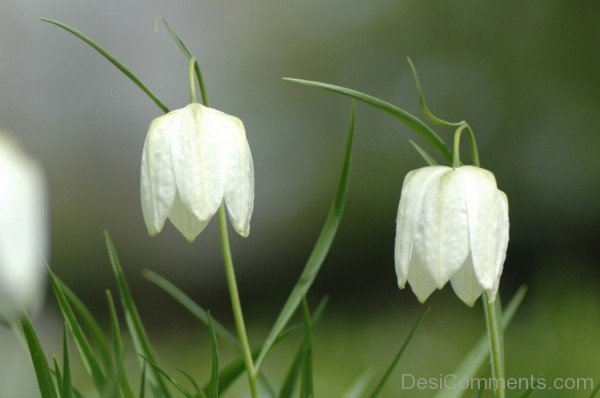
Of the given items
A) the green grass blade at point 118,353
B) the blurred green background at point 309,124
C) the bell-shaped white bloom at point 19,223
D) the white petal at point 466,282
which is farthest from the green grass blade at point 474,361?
the blurred green background at point 309,124

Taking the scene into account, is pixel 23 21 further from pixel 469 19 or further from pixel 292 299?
pixel 292 299

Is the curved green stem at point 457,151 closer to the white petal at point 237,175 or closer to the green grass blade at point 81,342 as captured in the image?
the white petal at point 237,175

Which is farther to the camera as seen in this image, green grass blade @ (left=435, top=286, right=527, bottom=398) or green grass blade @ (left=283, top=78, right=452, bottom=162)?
green grass blade @ (left=435, top=286, right=527, bottom=398)

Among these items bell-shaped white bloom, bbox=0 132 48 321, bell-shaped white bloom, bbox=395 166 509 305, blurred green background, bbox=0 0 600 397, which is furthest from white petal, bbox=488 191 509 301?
blurred green background, bbox=0 0 600 397

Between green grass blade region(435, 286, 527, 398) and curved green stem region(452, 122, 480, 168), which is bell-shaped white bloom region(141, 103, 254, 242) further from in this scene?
green grass blade region(435, 286, 527, 398)

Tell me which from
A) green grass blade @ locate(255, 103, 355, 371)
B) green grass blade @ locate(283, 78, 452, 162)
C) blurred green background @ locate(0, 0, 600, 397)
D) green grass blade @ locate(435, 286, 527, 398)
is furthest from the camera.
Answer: blurred green background @ locate(0, 0, 600, 397)

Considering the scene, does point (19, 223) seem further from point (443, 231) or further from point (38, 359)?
point (443, 231)

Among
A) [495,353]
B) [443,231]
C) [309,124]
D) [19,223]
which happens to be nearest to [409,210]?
[443,231]
